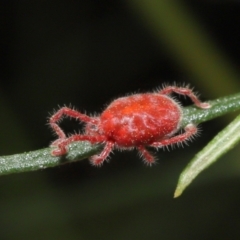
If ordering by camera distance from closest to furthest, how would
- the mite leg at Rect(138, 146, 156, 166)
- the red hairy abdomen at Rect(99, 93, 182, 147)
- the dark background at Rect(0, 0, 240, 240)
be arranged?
the red hairy abdomen at Rect(99, 93, 182, 147)
the mite leg at Rect(138, 146, 156, 166)
the dark background at Rect(0, 0, 240, 240)

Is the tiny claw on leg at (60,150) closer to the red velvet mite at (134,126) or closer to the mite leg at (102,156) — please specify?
the red velvet mite at (134,126)

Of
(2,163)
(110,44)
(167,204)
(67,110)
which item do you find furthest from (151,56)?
(2,163)

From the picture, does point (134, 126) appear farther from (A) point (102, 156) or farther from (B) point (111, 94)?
(B) point (111, 94)

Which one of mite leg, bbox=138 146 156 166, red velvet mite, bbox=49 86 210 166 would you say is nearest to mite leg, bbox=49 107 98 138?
red velvet mite, bbox=49 86 210 166

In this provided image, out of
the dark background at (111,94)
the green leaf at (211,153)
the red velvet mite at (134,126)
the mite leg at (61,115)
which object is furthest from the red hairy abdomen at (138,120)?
the dark background at (111,94)

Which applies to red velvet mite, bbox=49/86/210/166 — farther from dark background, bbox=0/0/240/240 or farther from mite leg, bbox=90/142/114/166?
dark background, bbox=0/0/240/240

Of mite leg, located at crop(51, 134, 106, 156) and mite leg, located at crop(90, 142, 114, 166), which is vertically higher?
mite leg, located at crop(51, 134, 106, 156)

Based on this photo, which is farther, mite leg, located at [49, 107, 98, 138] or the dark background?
the dark background

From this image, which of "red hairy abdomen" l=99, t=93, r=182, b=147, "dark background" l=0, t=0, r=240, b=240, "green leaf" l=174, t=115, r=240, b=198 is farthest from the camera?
"dark background" l=0, t=0, r=240, b=240
